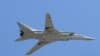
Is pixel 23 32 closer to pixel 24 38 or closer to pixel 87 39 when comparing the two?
pixel 24 38

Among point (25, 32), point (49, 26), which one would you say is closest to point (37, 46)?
point (25, 32)

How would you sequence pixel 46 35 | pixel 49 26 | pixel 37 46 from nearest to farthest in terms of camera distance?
1. pixel 49 26
2. pixel 46 35
3. pixel 37 46

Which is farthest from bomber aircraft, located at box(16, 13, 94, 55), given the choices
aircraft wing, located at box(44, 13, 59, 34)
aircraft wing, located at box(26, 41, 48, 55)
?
aircraft wing, located at box(26, 41, 48, 55)

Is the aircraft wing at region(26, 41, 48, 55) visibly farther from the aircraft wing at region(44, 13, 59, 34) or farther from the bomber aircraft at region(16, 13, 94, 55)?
the aircraft wing at region(44, 13, 59, 34)

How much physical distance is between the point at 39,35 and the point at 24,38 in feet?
10.5

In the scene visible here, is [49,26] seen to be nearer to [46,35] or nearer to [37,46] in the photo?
[46,35]

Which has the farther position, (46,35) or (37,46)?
(37,46)

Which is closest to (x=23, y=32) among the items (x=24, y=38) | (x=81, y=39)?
(x=24, y=38)

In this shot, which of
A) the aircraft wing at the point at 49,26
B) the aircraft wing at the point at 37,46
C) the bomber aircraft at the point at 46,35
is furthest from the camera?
the aircraft wing at the point at 37,46

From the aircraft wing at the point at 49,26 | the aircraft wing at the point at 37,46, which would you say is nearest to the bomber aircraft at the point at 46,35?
the aircraft wing at the point at 49,26

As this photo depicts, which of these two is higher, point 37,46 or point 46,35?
point 46,35

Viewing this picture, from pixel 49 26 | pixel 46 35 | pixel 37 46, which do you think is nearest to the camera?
pixel 49 26

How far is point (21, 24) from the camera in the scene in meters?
146

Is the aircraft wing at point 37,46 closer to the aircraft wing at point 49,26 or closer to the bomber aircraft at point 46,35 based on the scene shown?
the bomber aircraft at point 46,35
